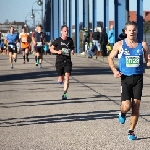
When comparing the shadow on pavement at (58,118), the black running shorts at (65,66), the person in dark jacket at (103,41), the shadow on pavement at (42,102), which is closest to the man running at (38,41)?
the person in dark jacket at (103,41)

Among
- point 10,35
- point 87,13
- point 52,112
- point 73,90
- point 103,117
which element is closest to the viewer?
point 103,117

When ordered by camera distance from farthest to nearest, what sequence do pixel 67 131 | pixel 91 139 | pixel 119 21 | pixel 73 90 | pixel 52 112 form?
pixel 119 21
pixel 73 90
pixel 52 112
pixel 67 131
pixel 91 139

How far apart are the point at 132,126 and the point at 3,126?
2.36 meters

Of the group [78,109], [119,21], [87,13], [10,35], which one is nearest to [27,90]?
[78,109]

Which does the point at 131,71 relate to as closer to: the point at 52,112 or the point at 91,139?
the point at 91,139

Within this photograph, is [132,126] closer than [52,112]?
Yes

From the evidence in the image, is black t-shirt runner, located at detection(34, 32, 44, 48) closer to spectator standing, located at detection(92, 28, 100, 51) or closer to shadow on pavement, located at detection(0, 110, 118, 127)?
spectator standing, located at detection(92, 28, 100, 51)

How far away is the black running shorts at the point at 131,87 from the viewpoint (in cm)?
909

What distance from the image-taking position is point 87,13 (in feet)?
180

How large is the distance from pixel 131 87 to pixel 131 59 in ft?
1.37

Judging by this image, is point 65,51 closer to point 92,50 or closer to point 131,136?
point 131,136

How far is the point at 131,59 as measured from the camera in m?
9.00

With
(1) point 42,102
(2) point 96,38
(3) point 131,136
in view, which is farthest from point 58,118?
(2) point 96,38

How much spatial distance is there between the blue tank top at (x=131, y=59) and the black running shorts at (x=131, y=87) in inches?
2.9
